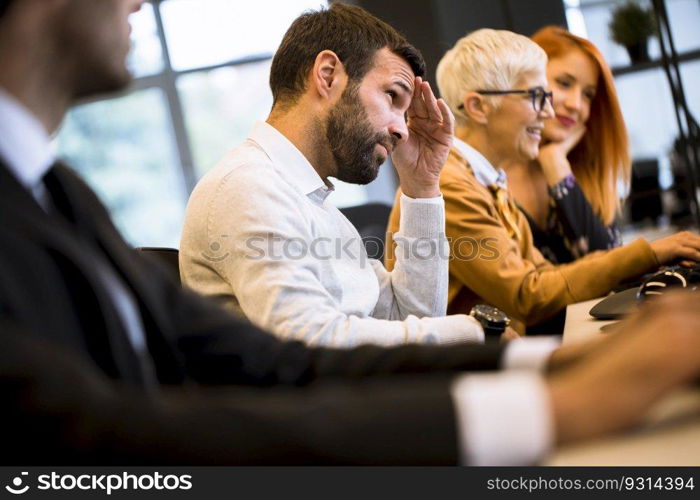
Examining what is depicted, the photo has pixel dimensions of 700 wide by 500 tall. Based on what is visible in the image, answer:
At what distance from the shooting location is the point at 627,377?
502mm

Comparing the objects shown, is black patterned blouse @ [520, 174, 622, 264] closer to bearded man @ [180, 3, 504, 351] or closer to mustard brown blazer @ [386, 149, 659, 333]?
mustard brown blazer @ [386, 149, 659, 333]

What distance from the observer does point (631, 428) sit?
1.66 ft

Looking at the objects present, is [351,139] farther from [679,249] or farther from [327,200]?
[679,249]

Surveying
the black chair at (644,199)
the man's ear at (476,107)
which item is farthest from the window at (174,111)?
the man's ear at (476,107)

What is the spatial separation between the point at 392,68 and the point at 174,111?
5934 mm

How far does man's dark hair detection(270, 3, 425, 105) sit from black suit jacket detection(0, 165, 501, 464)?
3.29 feet

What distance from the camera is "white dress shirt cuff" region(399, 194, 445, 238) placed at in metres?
1.79

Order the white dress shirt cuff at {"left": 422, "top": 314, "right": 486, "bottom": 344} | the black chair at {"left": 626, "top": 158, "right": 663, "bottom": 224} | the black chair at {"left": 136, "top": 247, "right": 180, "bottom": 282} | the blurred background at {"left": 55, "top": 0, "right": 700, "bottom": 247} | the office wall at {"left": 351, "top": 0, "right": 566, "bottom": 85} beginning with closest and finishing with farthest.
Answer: the white dress shirt cuff at {"left": 422, "top": 314, "right": 486, "bottom": 344} < the black chair at {"left": 136, "top": 247, "right": 180, "bottom": 282} < the office wall at {"left": 351, "top": 0, "right": 566, "bottom": 85} < the black chair at {"left": 626, "top": 158, "right": 663, "bottom": 224} < the blurred background at {"left": 55, "top": 0, "right": 700, "bottom": 247}

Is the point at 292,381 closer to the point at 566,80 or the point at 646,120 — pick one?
the point at 566,80

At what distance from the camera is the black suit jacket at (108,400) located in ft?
1.59

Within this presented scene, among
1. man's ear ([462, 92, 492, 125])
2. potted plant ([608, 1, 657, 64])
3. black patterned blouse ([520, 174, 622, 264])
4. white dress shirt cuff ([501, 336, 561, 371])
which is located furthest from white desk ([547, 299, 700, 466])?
potted plant ([608, 1, 657, 64])

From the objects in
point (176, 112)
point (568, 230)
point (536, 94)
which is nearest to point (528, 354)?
point (536, 94)

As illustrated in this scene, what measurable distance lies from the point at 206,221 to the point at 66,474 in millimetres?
898

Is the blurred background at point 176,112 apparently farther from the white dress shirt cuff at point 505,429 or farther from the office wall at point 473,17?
the white dress shirt cuff at point 505,429
